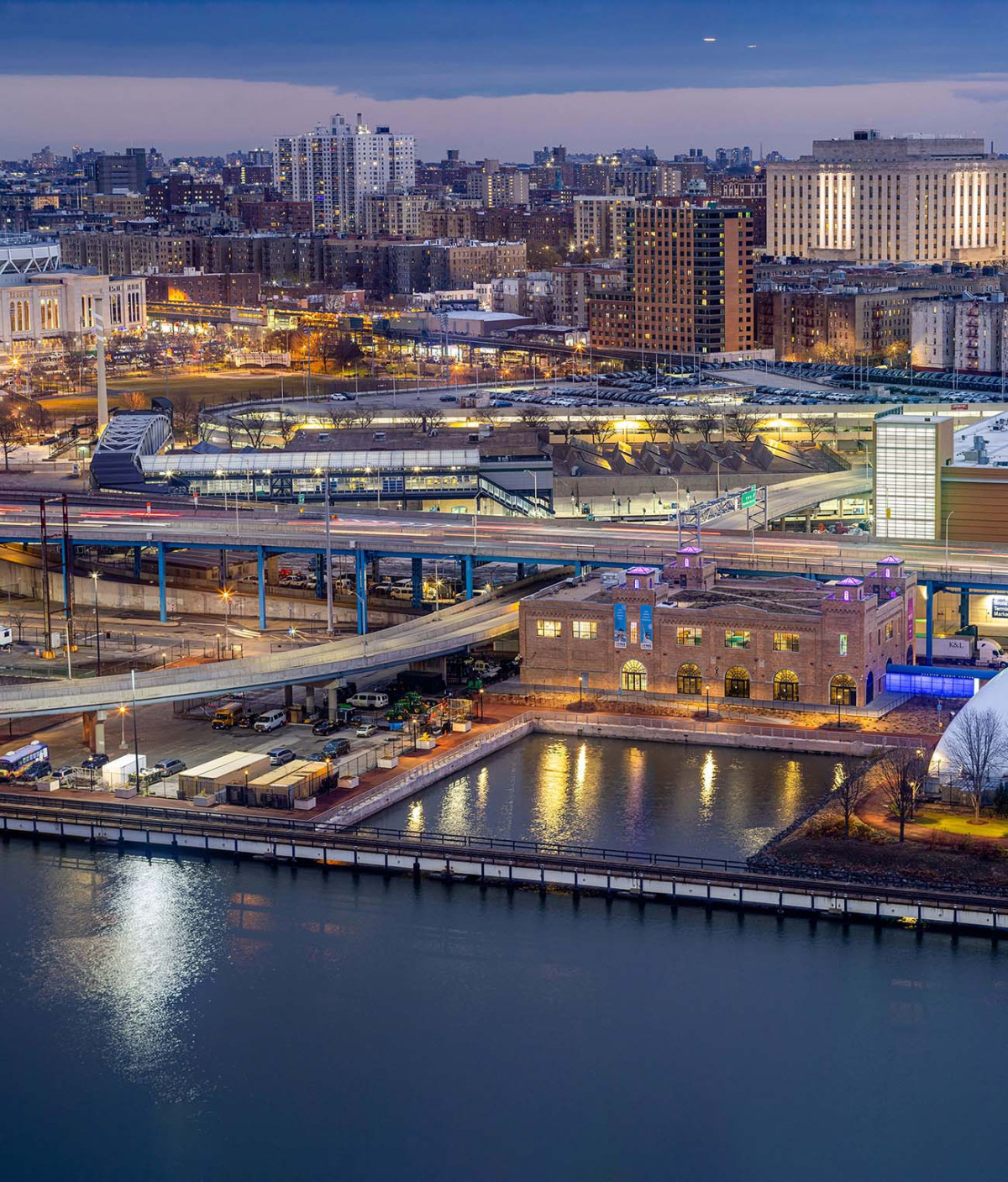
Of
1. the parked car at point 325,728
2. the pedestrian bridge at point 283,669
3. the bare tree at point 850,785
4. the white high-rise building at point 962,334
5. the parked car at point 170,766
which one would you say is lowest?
the bare tree at point 850,785

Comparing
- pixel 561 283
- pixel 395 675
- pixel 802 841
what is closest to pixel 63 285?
pixel 561 283

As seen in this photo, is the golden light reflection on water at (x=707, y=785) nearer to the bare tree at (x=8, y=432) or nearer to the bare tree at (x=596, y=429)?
the bare tree at (x=596, y=429)

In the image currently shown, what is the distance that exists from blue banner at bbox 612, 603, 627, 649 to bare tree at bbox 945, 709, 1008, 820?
7226 mm

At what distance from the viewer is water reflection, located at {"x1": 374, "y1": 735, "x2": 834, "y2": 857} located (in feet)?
96.0

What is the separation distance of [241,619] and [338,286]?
80.3 m

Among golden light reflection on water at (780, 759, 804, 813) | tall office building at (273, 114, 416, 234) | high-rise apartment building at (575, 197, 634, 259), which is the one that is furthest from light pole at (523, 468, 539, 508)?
tall office building at (273, 114, 416, 234)

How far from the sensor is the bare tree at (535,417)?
2403 inches

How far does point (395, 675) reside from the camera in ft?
123

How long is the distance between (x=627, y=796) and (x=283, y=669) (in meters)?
6.44

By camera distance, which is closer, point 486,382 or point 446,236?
point 486,382

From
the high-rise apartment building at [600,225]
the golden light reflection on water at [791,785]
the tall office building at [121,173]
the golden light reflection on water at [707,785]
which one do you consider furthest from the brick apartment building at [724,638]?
the tall office building at [121,173]

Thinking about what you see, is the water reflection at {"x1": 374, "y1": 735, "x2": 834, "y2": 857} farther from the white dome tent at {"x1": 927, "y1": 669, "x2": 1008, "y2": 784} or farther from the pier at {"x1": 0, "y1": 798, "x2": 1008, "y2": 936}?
the white dome tent at {"x1": 927, "y1": 669, "x2": 1008, "y2": 784}

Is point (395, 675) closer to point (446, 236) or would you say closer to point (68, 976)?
point (68, 976)

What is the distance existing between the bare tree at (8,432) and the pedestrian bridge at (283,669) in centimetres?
2782
